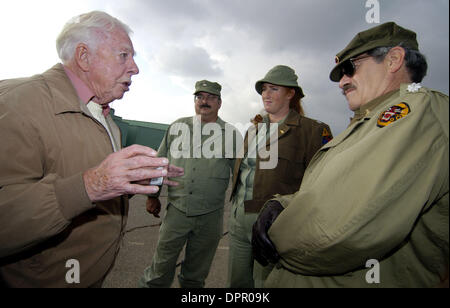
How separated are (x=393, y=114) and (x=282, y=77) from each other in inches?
81.9

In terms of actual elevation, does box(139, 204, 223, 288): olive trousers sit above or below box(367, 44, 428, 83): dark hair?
below

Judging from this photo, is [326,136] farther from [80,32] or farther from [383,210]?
[80,32]

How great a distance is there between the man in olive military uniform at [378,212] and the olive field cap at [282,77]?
1611 millimetres

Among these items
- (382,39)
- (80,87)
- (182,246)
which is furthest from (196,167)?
(382,39)

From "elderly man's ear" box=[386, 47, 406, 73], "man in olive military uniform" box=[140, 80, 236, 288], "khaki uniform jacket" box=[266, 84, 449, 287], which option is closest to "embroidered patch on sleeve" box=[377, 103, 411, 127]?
"khaki uniform jacket" box=[266, 84, 449, 287]

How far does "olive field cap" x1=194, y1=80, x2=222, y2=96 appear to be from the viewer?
3.52m

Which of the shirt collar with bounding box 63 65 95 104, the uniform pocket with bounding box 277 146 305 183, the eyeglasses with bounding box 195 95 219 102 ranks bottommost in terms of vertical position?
the uniform pocket with bounding box 277 146 305 183

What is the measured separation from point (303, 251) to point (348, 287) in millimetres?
319

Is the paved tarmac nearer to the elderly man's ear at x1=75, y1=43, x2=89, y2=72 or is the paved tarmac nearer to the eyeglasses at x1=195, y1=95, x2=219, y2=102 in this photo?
the elderly man's ear at x1=75, y1=43, x2=89, y2=72

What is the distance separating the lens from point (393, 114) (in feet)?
3.01

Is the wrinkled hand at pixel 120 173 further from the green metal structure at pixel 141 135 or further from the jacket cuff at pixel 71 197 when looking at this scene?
the green metal structure at pixel 141 135

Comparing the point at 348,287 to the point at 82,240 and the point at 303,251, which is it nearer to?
the point at 303,251
